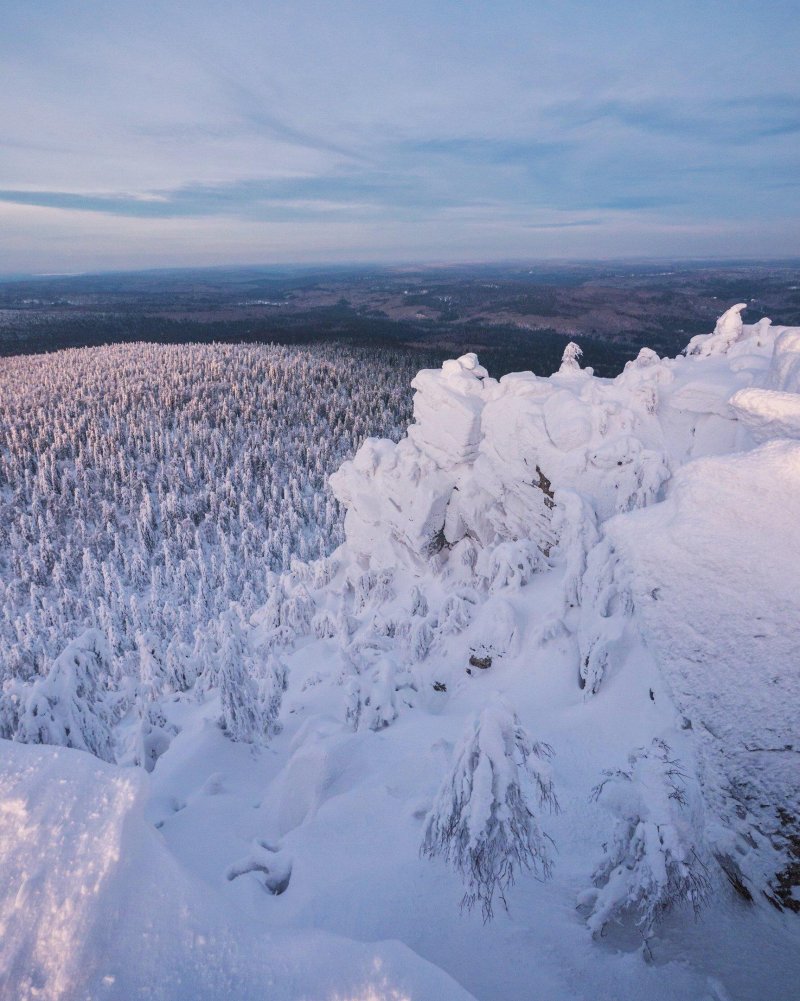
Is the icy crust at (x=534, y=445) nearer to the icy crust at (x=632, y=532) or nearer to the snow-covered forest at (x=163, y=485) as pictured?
the icy crust at (x=632, y=532)

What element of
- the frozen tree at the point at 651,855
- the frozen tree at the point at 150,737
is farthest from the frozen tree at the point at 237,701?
the frozen tree at the point at 651,855

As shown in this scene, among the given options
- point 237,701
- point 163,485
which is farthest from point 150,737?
point 163,485

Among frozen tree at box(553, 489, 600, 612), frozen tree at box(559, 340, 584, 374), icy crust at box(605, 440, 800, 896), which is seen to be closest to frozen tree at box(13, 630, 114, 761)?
icy crust at box(605, 440, 800, 896)

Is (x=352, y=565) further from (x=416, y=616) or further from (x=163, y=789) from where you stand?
(x=163, y=789)

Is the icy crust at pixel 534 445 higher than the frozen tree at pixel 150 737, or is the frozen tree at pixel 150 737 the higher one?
the icy crust at pixel 534 445

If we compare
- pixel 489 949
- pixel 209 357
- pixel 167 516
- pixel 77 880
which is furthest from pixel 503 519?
pixel 209 357

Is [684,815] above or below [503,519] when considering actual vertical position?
above
